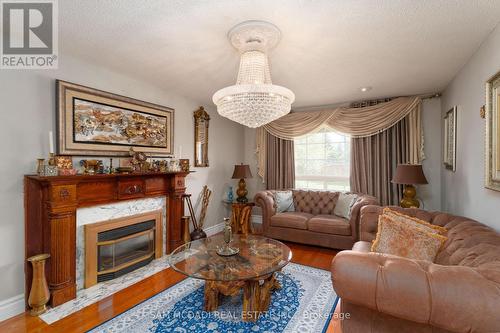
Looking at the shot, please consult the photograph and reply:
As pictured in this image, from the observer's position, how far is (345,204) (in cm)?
370

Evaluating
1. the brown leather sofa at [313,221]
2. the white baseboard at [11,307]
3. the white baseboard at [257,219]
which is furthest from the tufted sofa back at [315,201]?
the white baseboard at [11,307]

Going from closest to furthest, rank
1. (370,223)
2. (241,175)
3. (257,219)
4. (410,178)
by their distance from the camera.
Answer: (370,223)
(410,178)
(241,175)
(257,219)

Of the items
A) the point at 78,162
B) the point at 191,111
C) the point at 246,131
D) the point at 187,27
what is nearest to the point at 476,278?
the point at 187,27

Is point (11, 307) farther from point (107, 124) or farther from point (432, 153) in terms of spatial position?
point (432, 153)

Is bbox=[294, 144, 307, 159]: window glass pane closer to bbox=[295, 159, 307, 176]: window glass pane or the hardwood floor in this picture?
bbox=[295, 159, 307, 176]: window glass pane

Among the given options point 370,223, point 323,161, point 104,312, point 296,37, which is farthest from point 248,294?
point 323,161

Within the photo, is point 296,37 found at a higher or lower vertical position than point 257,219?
higher

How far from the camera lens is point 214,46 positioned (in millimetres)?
2184

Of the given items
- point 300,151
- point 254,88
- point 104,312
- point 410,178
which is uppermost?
point 254,88

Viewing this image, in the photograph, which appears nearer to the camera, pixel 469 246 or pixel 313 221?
pixel 469 246

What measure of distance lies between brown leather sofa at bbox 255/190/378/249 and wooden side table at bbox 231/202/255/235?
0.89ft

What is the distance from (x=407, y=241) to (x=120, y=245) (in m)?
2.95

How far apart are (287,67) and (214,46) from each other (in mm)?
900

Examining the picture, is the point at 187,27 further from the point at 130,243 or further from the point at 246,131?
the point at 246,131
